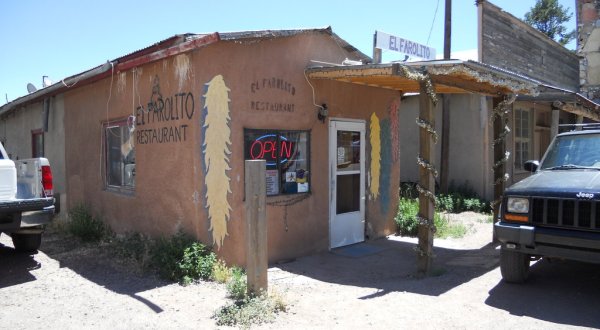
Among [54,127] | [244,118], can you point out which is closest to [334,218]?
[244,118]

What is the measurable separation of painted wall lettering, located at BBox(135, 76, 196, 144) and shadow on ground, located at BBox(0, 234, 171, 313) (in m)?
1.85

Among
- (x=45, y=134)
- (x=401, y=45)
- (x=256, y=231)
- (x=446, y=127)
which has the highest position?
(x=401, y=45)

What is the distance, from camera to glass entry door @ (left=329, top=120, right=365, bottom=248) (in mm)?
7549

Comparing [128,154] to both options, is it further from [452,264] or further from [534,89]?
[534,89]

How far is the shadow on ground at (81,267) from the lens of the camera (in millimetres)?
5586

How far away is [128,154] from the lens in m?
7.59

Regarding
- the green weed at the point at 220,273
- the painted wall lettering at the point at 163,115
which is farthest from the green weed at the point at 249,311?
the painted wall lettering at the point at 163,115

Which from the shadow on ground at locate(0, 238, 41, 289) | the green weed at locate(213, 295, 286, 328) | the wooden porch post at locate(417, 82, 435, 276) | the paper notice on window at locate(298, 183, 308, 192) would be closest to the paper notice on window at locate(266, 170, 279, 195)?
the paper notice on window at locate(298, 183, 308, 192)

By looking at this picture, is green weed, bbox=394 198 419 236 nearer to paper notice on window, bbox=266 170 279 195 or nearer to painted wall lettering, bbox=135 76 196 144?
paper notice on window, bbox=266 170 279 195

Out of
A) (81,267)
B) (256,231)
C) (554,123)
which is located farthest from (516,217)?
(554,123)

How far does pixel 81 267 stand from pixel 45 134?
16.8 feet

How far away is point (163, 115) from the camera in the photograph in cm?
653

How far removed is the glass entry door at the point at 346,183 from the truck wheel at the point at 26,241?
4.67 m

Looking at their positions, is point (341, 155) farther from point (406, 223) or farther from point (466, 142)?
point (466, 142)
